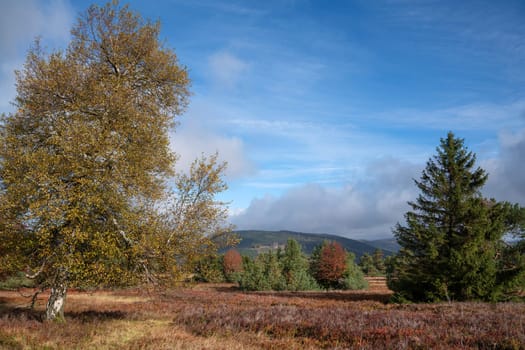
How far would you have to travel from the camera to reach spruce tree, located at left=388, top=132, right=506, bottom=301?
21016 millimetres

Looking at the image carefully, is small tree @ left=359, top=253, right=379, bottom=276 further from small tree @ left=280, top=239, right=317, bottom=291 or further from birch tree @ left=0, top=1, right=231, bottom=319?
birch tree @ left=0, top=1, right=231, bottom=319

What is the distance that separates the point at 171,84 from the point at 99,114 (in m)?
3.61

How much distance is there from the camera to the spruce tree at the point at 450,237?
68.9 ft

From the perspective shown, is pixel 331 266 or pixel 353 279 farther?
pixel 331 266

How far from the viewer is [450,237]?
2338cm

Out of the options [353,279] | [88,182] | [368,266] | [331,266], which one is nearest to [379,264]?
[368,266]

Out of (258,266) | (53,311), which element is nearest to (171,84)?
(53,311)

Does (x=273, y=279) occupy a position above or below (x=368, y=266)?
above

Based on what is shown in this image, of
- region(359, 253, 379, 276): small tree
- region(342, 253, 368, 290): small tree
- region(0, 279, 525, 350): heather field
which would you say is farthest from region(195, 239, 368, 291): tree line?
region(359, 253, 379, 276): small tree

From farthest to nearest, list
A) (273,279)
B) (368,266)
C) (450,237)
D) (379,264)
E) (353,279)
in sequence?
(379,264) → (368,266) → (353,279) → (273,279) → (450,237)

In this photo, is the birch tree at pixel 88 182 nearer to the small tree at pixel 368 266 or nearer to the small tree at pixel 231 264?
the small tree at pixel 231 264

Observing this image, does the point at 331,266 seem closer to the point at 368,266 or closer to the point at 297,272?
the point at 297,272

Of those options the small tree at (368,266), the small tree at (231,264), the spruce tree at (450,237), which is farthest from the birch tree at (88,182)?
the small tree at (368,266)

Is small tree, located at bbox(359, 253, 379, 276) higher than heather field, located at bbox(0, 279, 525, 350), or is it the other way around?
heather field, located at bbox(0, 279, 525, 350)
